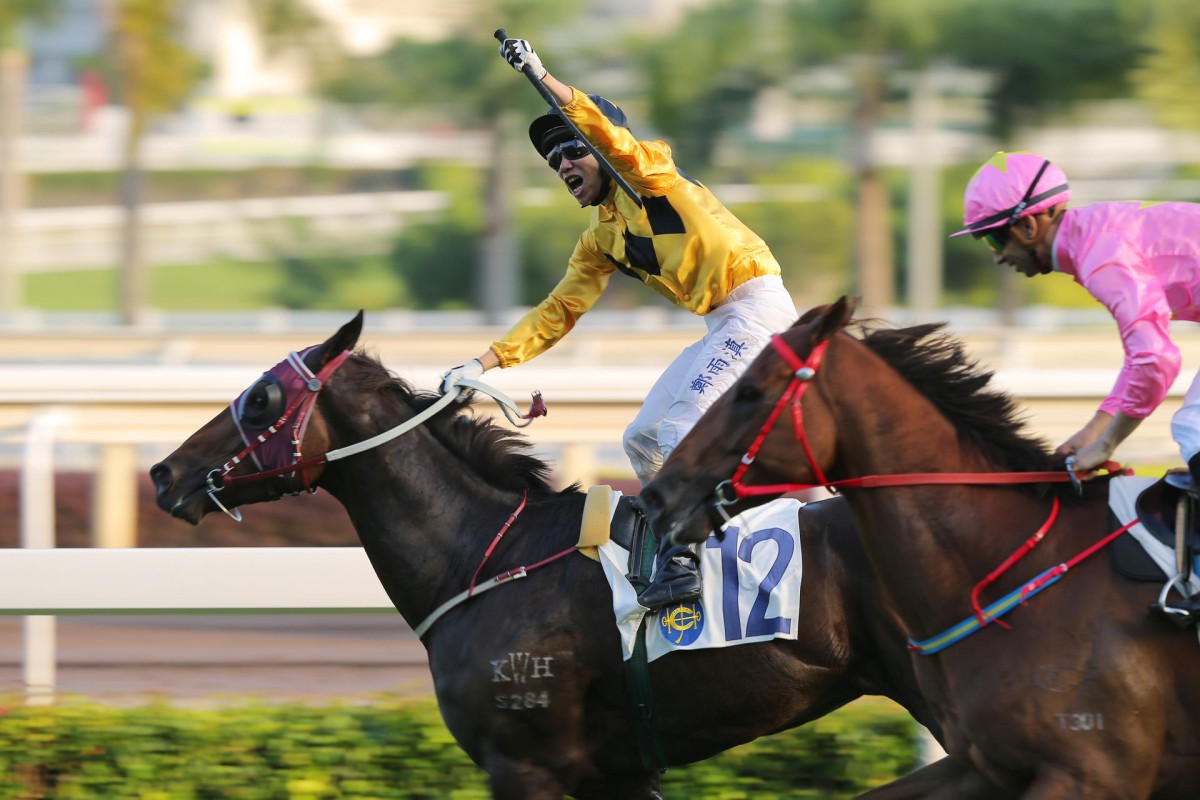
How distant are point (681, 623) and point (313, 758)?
4.38ft

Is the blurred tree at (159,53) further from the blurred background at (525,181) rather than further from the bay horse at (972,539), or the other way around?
the bay horse at (972,539)

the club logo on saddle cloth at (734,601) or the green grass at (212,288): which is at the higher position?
the green grass at (212,288)

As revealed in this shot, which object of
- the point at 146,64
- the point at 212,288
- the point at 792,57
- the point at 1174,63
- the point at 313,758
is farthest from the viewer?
the point at 212,288

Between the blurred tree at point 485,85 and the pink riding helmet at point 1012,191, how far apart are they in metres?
10.9

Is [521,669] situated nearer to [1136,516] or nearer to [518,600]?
[518,600]

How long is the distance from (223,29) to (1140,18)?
939cm

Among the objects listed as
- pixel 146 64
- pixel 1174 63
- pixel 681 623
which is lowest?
pixel 681 623

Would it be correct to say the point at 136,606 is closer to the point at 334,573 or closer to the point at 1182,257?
the point at 334,573

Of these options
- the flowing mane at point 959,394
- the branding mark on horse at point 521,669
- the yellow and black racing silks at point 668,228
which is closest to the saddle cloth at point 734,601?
the branding mark on horse at point 521,669

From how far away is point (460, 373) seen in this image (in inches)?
170

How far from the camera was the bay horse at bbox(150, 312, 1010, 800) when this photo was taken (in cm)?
375

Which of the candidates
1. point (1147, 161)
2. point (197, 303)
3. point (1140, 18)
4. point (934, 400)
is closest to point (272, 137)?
point (197, 303)

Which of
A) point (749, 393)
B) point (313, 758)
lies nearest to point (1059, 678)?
A: point (749, 393)

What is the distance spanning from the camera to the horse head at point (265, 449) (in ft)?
13.4
